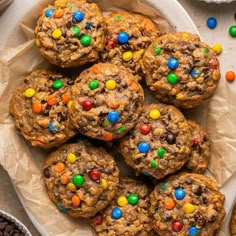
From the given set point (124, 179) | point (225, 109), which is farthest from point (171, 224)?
point (225, 109)

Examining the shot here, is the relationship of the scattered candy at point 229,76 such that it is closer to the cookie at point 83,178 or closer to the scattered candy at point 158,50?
the scattered candy at point 158,50

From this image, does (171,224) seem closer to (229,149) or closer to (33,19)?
(229,149)

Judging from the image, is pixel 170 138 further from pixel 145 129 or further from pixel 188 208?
pixel 188 208

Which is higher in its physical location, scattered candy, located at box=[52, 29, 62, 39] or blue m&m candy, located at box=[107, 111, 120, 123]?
scattered candy, located at box=[52, 29, 62, 39]

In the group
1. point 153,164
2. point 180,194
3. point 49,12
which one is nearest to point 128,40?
point 49,12

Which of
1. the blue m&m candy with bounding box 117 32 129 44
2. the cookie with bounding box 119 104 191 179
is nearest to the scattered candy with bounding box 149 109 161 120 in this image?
the cookie with bounding box 119 104 191 179

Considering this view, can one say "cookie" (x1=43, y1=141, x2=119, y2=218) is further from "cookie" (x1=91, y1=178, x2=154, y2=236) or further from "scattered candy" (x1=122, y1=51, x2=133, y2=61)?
"scattered candy" (x1=122, y1=51, x2=133, y2=61)

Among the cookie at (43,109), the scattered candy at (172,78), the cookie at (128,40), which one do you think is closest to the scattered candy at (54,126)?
the cookie at (43,109)
